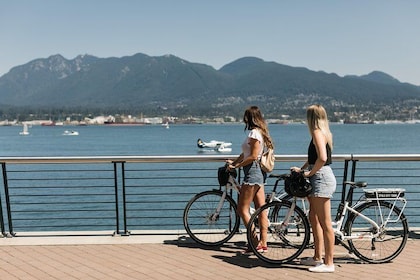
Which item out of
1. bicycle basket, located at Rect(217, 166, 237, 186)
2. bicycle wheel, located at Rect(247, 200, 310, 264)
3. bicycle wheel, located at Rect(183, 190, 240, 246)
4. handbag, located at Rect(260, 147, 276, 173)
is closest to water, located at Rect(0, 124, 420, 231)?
bicycle wheel, located at Rect(183, 190, 240, 246)

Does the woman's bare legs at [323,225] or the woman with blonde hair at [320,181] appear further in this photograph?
the woman's bare legs at [323,225]

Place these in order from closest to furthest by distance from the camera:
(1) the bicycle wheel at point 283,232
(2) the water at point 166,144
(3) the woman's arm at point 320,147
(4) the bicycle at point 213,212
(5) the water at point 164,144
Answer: (3) the woman's arm at point 320,147 → (1) the bicycle wheel at point 283,232 → (4) the bicycle at point 213,212 → (2) the water at point 166,144 → (5) the water at point 164,144

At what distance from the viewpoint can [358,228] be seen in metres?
5.75

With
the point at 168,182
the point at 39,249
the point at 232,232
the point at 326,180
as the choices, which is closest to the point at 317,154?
the point at 326,180

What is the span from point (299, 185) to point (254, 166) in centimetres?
63

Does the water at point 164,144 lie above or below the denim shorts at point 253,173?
below

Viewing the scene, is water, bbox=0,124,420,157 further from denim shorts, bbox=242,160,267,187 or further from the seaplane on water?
denim shorts, bbox=242,160,267,187

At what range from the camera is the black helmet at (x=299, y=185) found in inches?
209

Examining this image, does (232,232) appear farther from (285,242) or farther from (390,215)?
(390,215)

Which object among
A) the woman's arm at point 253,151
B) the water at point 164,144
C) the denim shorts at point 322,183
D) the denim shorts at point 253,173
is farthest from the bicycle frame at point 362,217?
the water at point 164,144

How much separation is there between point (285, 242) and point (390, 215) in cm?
129

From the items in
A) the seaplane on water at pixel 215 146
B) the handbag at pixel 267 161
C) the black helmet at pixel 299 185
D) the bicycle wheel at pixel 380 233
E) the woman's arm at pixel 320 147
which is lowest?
the seaplane on water at pixel 215 146

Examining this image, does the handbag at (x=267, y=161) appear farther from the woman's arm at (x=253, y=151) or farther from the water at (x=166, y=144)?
the water at (x=166, y=144)

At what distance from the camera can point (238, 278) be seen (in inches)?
200
